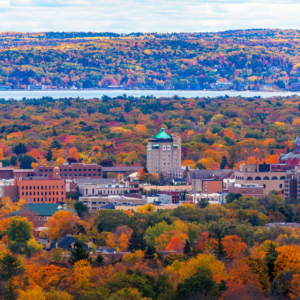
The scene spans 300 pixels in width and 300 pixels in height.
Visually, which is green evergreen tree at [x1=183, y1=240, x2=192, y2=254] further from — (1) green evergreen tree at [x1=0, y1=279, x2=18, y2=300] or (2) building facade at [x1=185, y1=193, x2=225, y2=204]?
(2) building facade at [x1=185, y1=193, x2=225, y2=204]

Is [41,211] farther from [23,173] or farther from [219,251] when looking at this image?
[219,251]

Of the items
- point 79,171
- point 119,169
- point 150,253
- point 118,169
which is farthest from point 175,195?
point 150,253

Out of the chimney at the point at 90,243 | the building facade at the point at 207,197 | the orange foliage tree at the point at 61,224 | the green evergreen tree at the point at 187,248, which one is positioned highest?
the green evergreen tree at the point at 187,248

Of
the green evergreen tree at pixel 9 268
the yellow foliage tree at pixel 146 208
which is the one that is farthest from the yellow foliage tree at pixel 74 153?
the green evergreen tree at pixel 9 268

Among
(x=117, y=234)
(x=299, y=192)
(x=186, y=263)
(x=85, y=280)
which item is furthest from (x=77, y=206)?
(x=85, y=280)

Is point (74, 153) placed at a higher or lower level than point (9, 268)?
lower

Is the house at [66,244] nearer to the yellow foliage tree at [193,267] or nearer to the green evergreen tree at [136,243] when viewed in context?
the green evergreen tree at [136,243]

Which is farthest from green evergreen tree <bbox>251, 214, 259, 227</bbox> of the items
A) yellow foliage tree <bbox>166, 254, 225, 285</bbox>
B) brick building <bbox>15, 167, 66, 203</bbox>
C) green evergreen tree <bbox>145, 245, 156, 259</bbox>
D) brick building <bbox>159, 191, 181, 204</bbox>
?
brick building <bbox>15, 167, 66, 203</bbox>
